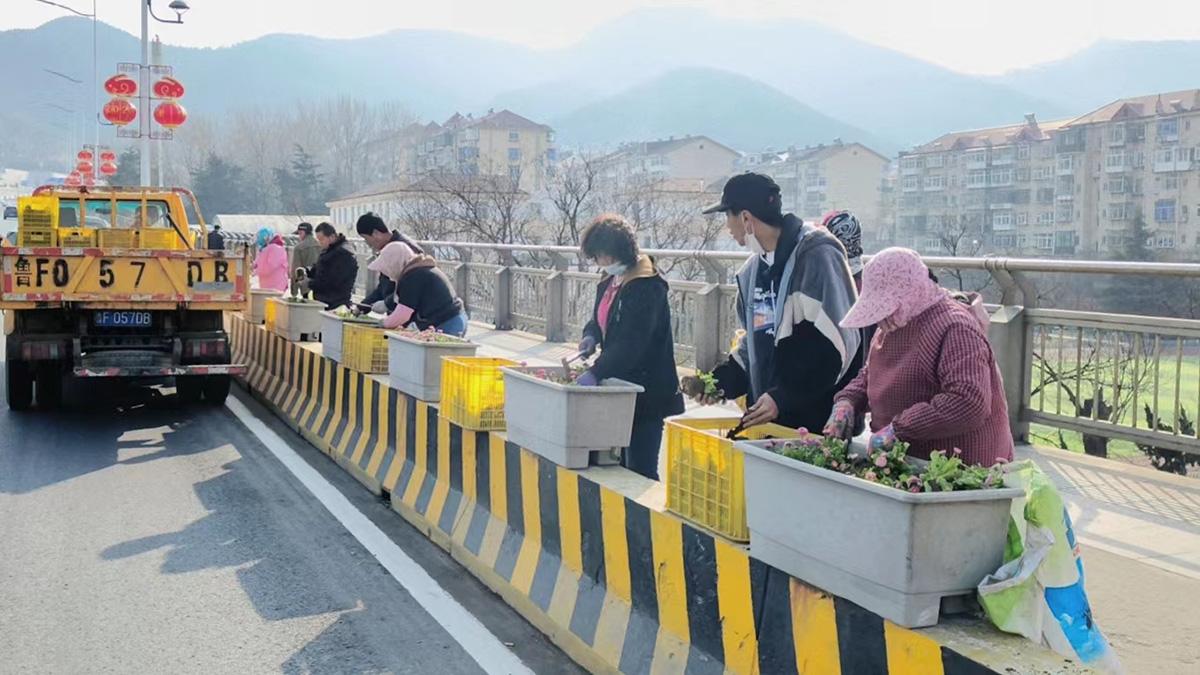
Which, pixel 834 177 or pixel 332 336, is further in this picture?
pixel 834 177

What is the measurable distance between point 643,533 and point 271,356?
9.67m

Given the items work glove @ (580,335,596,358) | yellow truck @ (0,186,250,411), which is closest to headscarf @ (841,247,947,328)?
work glove @ (580,335,596,358)

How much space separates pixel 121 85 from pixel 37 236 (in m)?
17.4

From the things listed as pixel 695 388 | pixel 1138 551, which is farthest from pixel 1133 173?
pixel 695 388

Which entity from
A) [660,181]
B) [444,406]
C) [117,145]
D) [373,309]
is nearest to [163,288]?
[373,309]

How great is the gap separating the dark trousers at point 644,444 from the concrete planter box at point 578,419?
0.35 metres

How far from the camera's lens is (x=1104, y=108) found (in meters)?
27.7

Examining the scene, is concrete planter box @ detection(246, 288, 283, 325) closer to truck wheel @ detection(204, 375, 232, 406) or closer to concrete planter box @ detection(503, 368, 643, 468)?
truck wheel @ detection(204, 375, 232, 406)

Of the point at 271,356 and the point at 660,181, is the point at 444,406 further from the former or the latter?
the point at 660,181

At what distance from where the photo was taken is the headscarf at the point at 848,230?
19.5ft

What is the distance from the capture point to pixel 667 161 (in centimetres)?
5147

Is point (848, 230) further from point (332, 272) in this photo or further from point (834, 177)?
point (834, 177)

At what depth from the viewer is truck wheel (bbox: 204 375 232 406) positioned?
13156mm

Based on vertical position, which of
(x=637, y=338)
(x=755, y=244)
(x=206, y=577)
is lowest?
(x=206, y=577)
